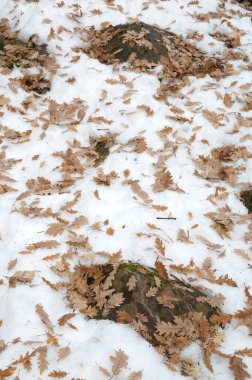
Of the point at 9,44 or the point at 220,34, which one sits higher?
the point at 220,34

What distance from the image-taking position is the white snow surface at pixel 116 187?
2.97 metres

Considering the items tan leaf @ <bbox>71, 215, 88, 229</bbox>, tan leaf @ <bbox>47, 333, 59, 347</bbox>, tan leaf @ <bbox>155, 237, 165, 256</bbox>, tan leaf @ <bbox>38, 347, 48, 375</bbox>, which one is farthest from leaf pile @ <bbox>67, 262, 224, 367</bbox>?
tan leaf @ <bbox>71, 215, 88, 229</bbox>

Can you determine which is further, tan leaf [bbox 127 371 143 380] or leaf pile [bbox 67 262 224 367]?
leaf pile [bbox 67 262 224 367]

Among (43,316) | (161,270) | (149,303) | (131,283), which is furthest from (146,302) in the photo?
(43,316)

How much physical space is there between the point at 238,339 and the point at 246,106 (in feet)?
12.9

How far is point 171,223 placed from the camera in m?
4.09

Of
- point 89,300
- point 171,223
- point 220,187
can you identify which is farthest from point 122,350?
point 220,187

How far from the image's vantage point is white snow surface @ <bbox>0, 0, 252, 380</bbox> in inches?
117

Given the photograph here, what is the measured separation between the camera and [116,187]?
14.6 ft

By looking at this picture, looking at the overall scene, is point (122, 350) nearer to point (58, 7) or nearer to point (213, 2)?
point (58, 7)

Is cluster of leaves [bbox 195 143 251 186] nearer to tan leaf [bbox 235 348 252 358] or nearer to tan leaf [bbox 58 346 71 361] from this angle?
tan leaf [bbox 235 348 252 358]

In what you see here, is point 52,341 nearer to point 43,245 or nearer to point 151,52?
point 43,245

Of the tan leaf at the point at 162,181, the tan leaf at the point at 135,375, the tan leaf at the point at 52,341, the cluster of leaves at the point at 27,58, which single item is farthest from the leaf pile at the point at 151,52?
the tan leaf at the point at 135,375

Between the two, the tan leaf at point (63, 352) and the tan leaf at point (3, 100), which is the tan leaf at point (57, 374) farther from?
the tan leaf at point (3, 100)
